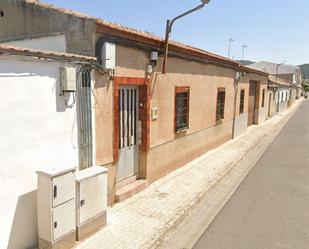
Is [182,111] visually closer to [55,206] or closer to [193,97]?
[193,97]

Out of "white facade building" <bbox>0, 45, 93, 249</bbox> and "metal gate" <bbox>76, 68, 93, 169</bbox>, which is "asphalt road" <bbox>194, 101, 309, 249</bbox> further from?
"white facade building" <bbox>0, 45, 93, 249</bbox>

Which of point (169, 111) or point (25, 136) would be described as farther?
point (169, 111)

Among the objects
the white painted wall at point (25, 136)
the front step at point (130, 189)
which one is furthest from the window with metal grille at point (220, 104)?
the white painted wall at point (25, 136)

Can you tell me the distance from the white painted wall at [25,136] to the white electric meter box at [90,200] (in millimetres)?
574

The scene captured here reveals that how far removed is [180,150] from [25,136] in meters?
6.16

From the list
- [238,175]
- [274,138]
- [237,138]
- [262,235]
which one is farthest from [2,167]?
[274,138]

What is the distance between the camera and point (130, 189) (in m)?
7.39

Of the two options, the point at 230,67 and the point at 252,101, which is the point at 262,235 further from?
the point at 252,101

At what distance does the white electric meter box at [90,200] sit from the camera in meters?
5.23

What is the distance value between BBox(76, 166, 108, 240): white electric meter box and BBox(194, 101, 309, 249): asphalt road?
1.85m

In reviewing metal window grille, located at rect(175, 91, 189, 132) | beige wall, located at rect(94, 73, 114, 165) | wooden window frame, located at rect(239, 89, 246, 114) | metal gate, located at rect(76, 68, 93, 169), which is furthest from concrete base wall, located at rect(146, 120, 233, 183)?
wooden window frame, located at rect(239, 89, 246, 114)

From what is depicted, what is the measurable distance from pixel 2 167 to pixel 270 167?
30.1 feet

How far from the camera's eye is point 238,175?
32.4 ft

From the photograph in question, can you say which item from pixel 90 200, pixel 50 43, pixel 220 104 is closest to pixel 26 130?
pixel 90 200
